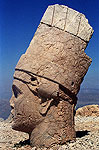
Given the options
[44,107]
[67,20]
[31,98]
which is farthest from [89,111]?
[67,20]

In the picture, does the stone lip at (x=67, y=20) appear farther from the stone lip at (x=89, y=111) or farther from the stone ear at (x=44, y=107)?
the stone lip at (x=89, y=111)

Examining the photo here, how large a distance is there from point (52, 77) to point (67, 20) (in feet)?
5.91

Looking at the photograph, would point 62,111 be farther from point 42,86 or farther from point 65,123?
point 42,86

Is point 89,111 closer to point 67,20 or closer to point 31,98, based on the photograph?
point 31,98

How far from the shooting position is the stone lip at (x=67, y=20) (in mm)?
6141

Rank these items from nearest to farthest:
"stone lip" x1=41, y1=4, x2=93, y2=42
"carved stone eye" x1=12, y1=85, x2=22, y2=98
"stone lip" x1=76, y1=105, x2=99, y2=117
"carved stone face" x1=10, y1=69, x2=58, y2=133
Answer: "carved stone face" x1=10, y1=69, x2=58, y2=133 → "carved stone eye" x1=12, y1=85, x2=22, y2=98 → "stone lip" x1=41, y1=4, x2=93, y2=42 → "stone lip" x1=76, y1=105, x2=99, y2=117

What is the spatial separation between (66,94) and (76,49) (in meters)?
1.34

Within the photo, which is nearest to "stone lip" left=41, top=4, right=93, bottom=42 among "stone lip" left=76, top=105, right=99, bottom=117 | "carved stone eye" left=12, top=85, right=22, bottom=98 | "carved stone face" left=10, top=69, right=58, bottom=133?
"carved stone face" left=10, top=69, right=58, bottom=133

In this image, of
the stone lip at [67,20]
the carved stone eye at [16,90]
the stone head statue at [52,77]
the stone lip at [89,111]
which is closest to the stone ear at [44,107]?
the stone head statue at [52,77]

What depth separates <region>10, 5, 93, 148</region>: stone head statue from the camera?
5719mm

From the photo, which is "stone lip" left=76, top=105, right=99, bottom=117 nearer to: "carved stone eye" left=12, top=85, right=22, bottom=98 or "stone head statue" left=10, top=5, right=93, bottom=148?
"stone head statue" left=10, top=5, right=93, bottom=148

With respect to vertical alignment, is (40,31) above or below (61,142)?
above

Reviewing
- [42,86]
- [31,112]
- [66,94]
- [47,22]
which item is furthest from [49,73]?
[47,22]

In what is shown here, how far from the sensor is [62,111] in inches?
229
